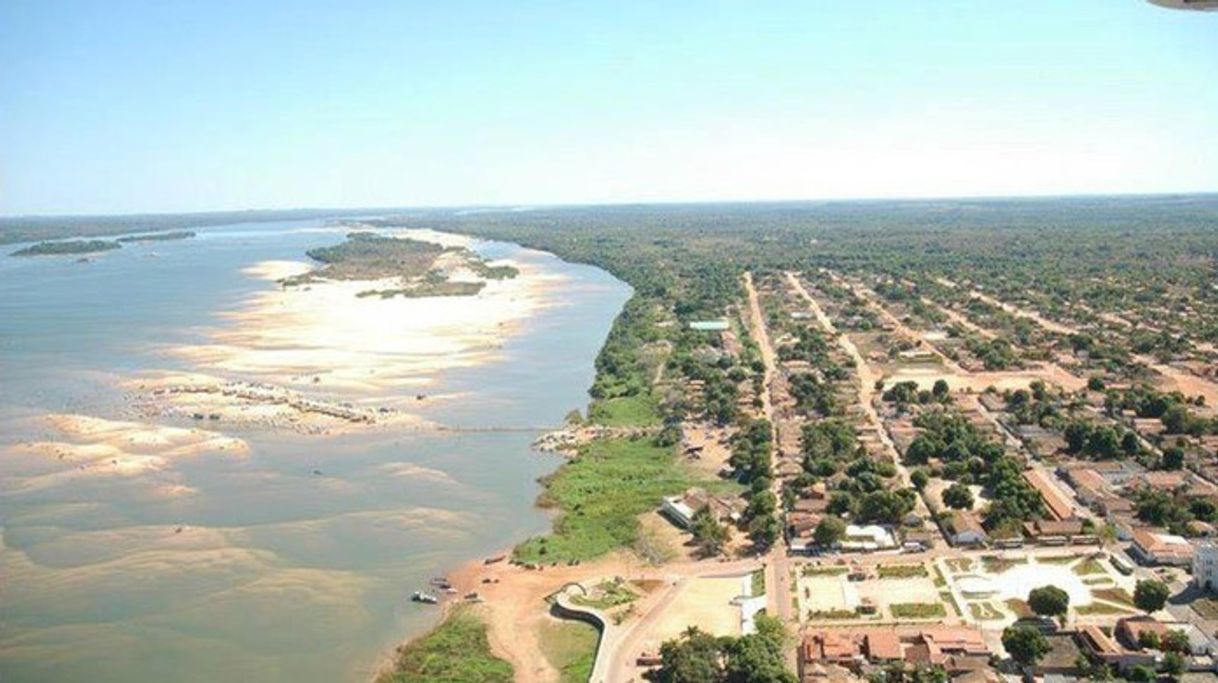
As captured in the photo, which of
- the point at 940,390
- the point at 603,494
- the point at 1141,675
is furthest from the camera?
the point at 940,390

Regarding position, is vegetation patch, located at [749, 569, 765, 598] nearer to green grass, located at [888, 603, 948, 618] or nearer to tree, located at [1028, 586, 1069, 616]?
green grass, located at [888, 603, 948, 618]

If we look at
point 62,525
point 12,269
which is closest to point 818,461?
point 62,525

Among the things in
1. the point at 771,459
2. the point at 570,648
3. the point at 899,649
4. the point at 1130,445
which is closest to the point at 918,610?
the point at 899,649

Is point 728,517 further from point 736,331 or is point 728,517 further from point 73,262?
point 73,262

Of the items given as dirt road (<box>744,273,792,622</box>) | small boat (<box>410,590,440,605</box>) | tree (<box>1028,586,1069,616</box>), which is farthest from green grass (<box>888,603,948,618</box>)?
small boat (<box>410,590,440,605</box>)

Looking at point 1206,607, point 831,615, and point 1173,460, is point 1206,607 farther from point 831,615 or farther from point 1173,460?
point 1173,460

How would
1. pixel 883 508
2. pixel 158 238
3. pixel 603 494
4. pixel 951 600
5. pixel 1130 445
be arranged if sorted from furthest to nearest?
pixel 158 238, pixel 1130 445, pixel 603 494, pixel 883 508, pixel 951 600

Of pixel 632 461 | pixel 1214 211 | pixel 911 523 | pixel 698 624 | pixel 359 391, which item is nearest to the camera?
pixel 698 624
